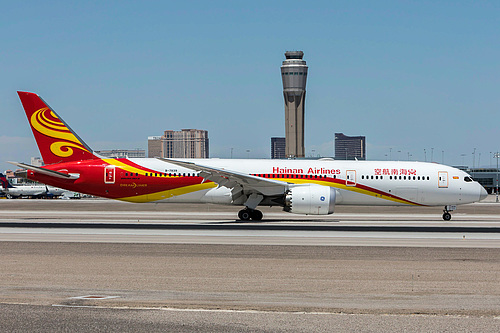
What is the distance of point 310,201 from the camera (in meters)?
31.9

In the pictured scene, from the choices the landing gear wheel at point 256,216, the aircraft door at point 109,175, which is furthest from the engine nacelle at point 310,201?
the aircraft door at point 109,175

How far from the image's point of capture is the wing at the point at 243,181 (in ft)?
107

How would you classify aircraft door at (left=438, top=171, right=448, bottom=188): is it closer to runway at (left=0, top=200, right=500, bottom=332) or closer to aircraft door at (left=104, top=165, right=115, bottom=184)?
runway at (left=0, top=200, right=500, bottom=332)

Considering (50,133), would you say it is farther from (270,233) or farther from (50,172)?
(270,233)

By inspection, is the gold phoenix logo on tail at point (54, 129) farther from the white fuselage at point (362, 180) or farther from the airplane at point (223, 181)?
the white fuselage at point (362, 180)

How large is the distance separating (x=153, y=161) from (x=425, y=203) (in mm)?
17156

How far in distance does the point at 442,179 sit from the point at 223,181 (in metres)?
13.8

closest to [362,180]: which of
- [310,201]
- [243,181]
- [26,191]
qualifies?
[310,201]

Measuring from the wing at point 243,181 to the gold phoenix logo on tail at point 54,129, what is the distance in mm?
7202

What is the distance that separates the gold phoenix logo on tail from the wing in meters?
7.20

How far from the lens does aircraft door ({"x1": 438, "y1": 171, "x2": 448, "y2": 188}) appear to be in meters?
35.8

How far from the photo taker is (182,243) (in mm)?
22797

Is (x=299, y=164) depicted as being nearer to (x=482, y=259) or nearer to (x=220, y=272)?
(x=482, y=259)

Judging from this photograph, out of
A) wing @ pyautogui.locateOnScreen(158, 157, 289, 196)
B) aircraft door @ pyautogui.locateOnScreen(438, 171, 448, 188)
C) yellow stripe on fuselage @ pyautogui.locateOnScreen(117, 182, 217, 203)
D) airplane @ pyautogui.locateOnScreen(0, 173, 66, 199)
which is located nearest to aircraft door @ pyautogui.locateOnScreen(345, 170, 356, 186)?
wing @ pyautogui.locateOnScreen(158, 157, 289, 196)
